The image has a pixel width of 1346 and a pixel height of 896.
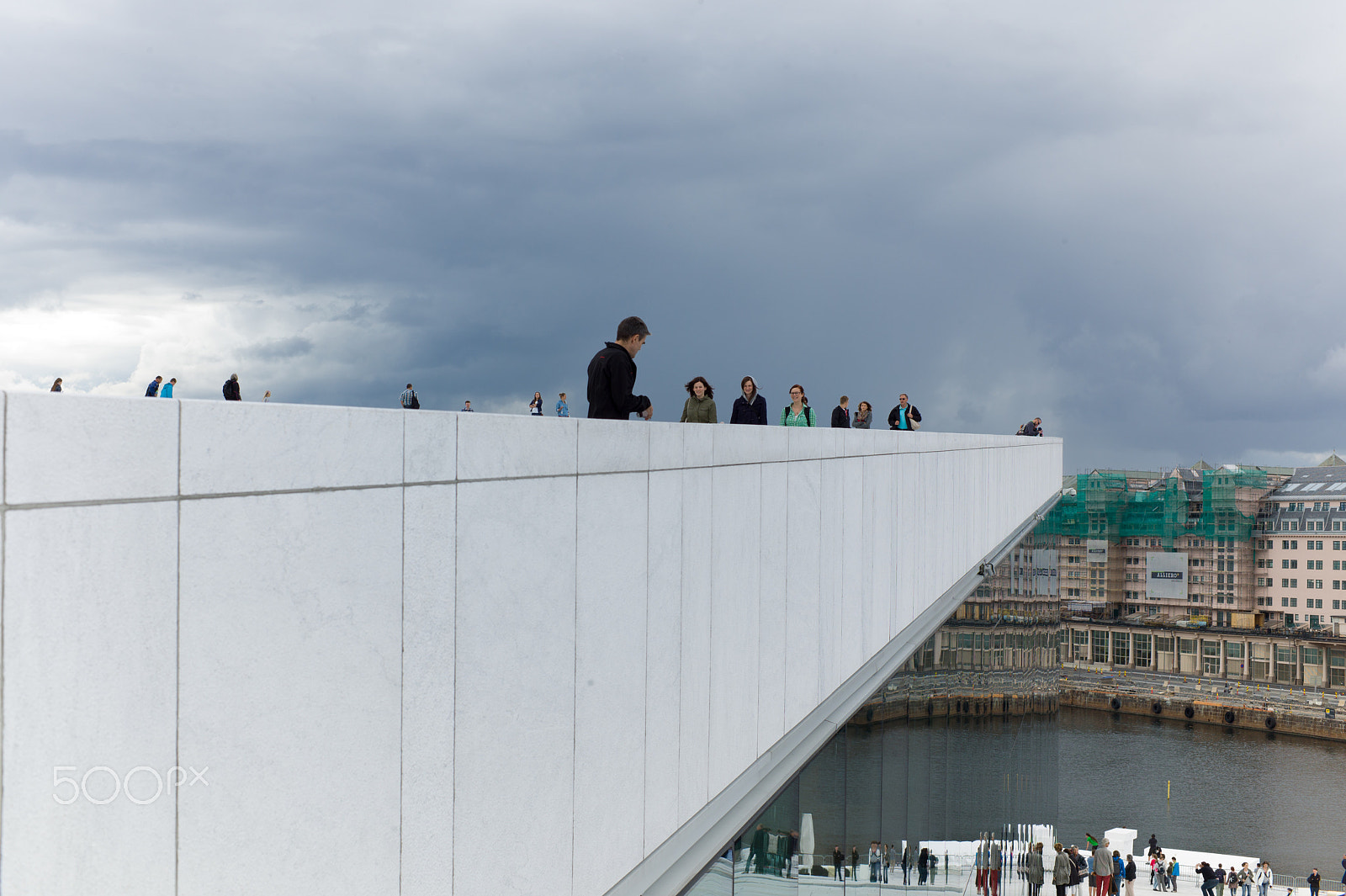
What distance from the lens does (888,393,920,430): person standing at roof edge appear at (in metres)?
19.6

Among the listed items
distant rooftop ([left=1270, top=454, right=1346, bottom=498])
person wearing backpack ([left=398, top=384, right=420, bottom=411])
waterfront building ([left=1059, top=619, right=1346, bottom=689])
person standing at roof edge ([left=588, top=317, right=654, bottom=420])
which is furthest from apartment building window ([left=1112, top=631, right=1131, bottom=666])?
person standing at roof edge ([left=588, top=317, right=654, bottom=420])

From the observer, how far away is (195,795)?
2.86 meters

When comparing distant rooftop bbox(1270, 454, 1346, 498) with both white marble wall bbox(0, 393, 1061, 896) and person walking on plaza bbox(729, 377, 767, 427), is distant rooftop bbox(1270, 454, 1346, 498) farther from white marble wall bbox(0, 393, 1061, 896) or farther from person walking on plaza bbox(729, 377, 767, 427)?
white marble wall bbox(0, 393, 1061, 896)

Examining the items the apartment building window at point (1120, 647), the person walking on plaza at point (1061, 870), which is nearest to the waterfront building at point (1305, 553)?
the apartment building window at point (1120, 647)

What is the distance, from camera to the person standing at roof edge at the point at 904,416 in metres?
19.6

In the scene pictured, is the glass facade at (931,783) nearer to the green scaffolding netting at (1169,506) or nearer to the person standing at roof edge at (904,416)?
the person standing at roof edge at (904,416)

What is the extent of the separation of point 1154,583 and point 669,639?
123 m

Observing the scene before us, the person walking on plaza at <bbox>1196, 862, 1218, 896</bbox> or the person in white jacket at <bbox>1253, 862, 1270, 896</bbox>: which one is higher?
the person walking on plaza at <bbox>1196, 862, 1218, 896</bbox>

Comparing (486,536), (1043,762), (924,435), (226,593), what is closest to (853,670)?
(924,435)

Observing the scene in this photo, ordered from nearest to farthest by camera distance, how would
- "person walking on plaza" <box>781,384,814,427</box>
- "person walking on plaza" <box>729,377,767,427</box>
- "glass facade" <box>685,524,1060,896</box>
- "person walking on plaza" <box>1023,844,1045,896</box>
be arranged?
1. "glass facade" <box>685,524,1060,896</box>
2. "person walking on plaza" <box>729,377,767,427</box>
3. "person walking on plaza" <box>781,384,814,427</box>
4. "person walking on plaza" <box>1023,844,1045,896</box>

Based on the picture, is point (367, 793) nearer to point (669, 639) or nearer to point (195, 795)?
point (195, 795)

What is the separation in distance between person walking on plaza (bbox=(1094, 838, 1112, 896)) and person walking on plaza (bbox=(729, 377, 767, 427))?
82.1 feet

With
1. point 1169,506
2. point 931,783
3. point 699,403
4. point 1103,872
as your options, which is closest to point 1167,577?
point 1169,506

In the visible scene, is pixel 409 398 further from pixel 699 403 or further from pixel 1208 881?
pixel 1208 881
